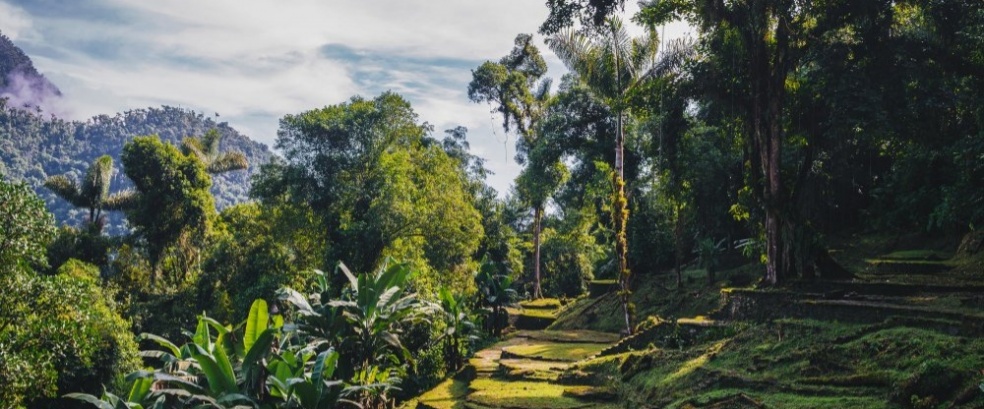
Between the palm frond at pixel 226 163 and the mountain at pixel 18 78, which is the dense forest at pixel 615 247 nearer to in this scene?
the palm frond at pixel 226 163

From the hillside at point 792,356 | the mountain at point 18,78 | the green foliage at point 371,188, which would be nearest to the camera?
the hillside at point 792,356

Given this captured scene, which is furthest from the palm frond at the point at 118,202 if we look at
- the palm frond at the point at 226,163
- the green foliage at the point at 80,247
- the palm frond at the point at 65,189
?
the palm frond at the point at 226,163

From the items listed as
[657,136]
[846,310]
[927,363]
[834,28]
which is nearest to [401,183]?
[657,136]

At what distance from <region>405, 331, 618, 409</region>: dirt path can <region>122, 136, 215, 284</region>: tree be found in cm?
1754

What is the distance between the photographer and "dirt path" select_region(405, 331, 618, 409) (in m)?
10.8

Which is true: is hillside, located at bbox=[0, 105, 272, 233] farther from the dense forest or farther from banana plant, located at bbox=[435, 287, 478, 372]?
banana plant, located at bbox=[435, 287, 478, 372]

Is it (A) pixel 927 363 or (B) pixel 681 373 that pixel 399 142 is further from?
(A) pixel 927 363

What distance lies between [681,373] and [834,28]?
8.15 metres

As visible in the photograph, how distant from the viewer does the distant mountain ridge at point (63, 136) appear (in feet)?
409

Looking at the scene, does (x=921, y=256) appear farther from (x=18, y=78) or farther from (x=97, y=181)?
(x=18, y=78)

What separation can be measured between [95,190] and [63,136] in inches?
5770

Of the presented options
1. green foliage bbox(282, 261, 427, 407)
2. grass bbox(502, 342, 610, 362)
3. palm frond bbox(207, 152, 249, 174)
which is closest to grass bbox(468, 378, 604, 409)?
green foliage bbox(282, 261, 427, 407)

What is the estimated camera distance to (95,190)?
109 ft

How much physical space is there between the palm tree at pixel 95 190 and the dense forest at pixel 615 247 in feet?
0.66
